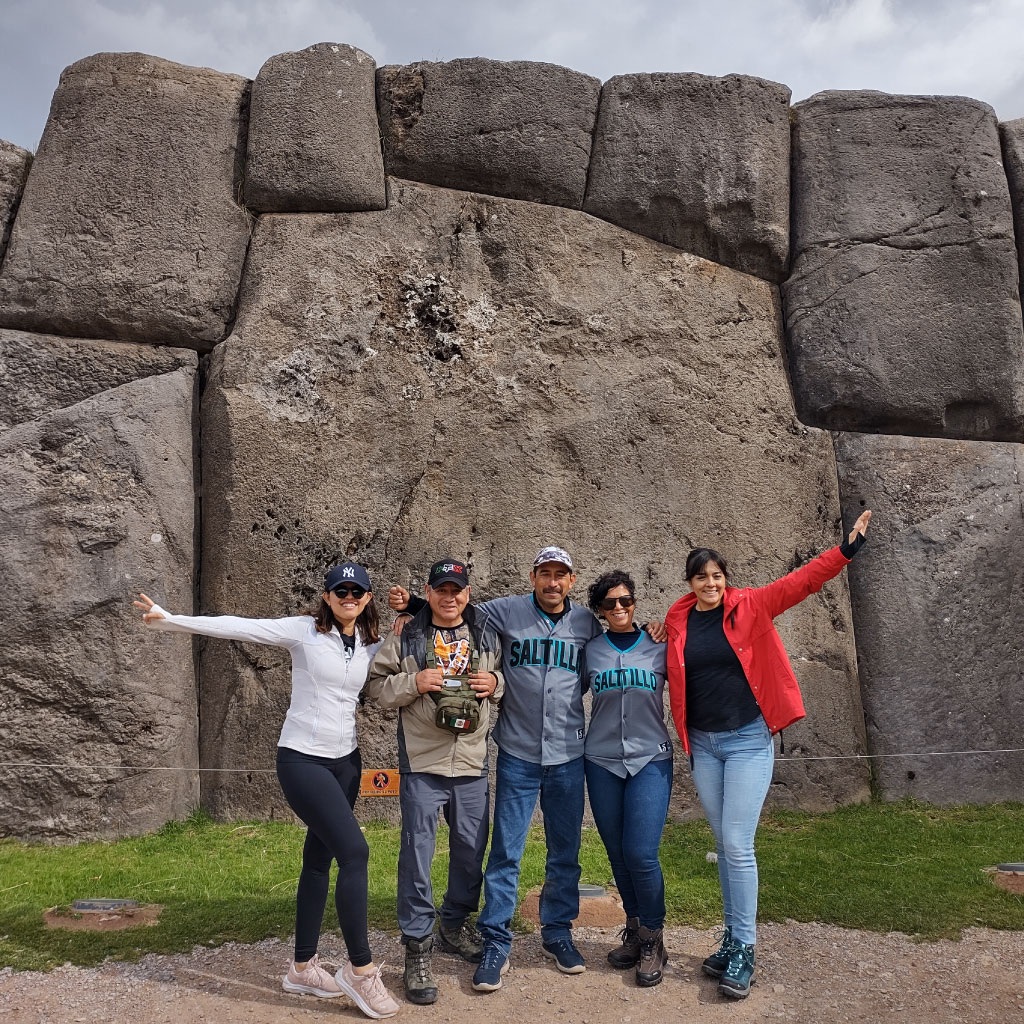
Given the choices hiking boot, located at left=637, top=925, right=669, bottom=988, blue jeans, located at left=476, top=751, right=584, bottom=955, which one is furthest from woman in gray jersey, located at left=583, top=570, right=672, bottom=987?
blue jeans, located at left=476, top=751, right=584, bottom=955

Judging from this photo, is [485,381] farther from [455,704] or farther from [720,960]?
[720,960]

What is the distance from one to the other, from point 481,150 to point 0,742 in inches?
205

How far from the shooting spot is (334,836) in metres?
3.36

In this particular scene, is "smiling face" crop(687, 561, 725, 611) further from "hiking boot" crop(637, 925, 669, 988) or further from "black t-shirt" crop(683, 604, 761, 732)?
"hiking boot" crop(637, 925, 669, 988)

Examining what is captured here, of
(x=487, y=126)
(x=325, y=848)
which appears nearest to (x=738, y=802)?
(x=325, y=848)

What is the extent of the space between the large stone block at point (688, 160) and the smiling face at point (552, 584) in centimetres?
411

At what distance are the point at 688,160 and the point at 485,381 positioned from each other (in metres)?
2.37

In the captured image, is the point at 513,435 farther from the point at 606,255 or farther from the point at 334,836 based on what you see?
the point at 334,836

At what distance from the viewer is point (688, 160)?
7.08 m

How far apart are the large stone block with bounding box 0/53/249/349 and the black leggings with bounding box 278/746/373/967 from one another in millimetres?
4170

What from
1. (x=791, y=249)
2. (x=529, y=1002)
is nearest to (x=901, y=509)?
(x=791, y=249)

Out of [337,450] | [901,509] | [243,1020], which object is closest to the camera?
[243,1020]

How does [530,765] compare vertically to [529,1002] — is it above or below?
above

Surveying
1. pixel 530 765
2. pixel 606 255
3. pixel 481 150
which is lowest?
pixel 530 765
